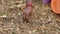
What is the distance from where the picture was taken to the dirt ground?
2234 millimetres

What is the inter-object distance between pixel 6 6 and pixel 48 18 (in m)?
0.54

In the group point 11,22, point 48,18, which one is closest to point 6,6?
point 11,22

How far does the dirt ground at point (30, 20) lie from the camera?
7.33 ft

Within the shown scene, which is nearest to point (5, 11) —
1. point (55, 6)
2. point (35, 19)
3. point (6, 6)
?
point (6, 6)

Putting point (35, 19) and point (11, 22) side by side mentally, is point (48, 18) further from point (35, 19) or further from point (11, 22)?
point (11, 22)

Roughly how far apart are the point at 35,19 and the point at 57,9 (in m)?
0.30

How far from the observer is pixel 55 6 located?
254 centimetres

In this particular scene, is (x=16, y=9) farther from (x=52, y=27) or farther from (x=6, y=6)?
(x=52, y=27)

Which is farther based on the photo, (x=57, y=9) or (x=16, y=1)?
(x=16, y=1)

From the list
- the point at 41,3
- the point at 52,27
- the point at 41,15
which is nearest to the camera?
the point at 52,27

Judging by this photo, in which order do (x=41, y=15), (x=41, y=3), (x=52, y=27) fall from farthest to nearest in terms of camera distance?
(x=41, y=3)
(x=41, y=15)
(x=52, y=27)

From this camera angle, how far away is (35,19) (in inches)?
94.5

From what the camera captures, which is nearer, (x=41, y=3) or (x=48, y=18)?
(x=48, y=18)

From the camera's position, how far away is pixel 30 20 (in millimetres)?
2373
